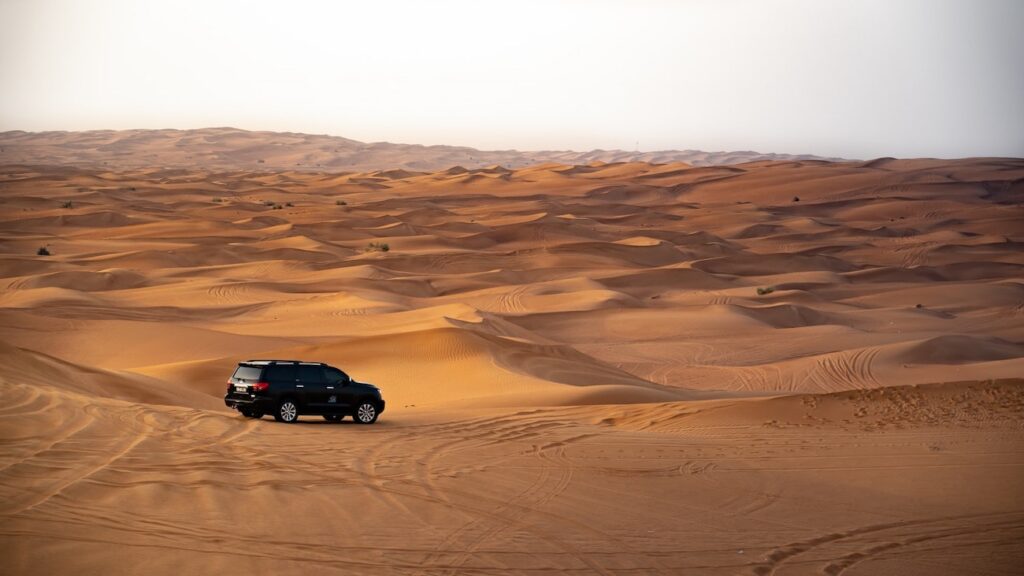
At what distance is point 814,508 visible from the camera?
12.1 m

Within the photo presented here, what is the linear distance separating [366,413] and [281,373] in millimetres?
1589

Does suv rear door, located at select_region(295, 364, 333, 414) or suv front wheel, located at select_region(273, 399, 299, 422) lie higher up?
suv rear door, located at select_region(295, 364, 333, 414)

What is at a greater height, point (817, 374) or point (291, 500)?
point (291, 500)

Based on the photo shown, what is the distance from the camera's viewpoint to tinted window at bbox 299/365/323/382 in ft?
55.1

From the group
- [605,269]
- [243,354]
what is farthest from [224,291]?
[605,269]

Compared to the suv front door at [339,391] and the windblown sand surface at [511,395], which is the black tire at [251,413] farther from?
the suv front door at [339,391]

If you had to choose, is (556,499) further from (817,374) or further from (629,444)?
(817,374)

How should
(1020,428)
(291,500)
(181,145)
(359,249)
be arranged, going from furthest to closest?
(181,145)
(359,249)
(1020,428)
(291,500)

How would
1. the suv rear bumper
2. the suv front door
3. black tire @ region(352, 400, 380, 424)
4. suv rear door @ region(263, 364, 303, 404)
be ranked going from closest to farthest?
the suv rear bumper, suv rear door @ region(263, 364, 303, 404), the suv front door, black tire @ region(352, 400, 380, 424)

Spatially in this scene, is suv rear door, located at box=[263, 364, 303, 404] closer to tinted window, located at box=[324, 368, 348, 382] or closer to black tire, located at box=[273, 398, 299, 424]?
black tire, located at box=[273, 398, 299, 424]

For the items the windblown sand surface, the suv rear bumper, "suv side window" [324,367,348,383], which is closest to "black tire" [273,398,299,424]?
the suv rear bumper

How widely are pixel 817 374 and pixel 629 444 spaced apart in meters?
14.5

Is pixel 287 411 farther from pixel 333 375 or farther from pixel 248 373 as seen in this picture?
pixel 333 375

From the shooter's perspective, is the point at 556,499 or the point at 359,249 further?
the point at 359,249
